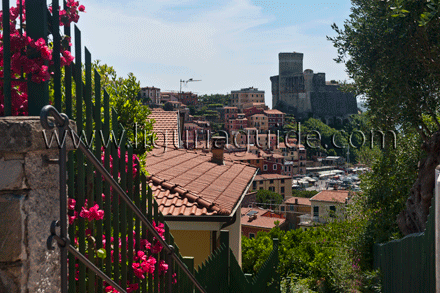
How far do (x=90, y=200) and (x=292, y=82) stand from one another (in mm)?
89197

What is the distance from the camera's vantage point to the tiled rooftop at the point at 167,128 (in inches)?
356

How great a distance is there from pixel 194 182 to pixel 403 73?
364 cm

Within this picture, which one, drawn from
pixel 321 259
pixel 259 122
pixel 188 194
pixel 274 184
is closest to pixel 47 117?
pixel 188 194

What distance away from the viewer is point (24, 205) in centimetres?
139

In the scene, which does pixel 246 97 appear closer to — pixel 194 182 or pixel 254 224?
pixel 254 224

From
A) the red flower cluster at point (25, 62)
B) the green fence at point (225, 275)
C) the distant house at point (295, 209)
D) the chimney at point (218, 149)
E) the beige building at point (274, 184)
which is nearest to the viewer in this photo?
the red flower cluster at point (25, 62)

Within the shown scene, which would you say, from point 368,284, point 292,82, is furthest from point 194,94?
point 368,284

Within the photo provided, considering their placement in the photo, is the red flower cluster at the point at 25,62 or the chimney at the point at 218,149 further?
the chimney at the point at 218,149

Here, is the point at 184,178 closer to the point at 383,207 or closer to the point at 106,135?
the point at 106,135

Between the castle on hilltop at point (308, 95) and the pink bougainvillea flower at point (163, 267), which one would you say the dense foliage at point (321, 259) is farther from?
the castle on hilltop at point (308, 95)

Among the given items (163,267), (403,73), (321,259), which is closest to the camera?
(163,267)

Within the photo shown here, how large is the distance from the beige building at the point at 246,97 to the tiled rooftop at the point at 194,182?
95.6 m

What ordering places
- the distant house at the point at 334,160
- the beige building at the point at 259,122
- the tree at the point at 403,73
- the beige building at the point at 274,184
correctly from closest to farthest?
the tree at the point at 403,73, the beige building at the point at 274,184, the distant house at the point at 334,160, the beige building at the point at 259,122

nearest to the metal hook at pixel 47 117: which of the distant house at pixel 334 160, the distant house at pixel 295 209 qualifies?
the distant house at pixel 295 209
